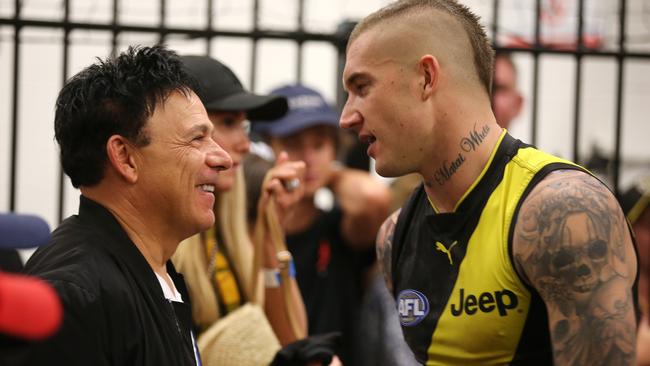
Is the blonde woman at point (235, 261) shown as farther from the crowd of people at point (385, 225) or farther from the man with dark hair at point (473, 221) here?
the man with dark hair at point (473, 221)

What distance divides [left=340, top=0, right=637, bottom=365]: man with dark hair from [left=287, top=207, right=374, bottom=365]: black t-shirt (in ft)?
4.23

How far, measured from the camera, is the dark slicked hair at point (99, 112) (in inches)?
102

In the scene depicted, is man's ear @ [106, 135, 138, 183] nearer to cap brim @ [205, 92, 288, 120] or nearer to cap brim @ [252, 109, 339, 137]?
cap brim @ [205, 92, 288, 120]

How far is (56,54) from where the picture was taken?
5.30 meters

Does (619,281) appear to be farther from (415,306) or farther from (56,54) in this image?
(56,54)

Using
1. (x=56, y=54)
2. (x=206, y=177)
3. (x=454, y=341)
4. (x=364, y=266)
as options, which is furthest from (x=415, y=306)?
(x=56, y=54)

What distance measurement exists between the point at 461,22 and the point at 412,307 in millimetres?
864

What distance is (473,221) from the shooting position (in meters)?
2.86

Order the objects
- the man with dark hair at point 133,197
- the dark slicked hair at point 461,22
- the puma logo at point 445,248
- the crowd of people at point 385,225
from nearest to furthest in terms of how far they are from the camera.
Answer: the man with dark hair at point 133,197
the crowd of people at point 385,225
the puma logo at point 445,248
the dark slicked hair at point 461,22

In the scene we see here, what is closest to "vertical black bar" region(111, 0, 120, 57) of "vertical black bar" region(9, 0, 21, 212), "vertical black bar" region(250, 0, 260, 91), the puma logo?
"vertical black bar" region(9, 0, 21, 212)

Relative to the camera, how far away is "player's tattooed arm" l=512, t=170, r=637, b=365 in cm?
257

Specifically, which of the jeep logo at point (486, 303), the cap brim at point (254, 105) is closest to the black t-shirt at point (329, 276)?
the cap brim at point (254, 105)

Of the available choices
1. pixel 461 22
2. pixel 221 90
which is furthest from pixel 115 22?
pixel 461 22

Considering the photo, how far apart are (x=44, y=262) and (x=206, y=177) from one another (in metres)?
0.58
